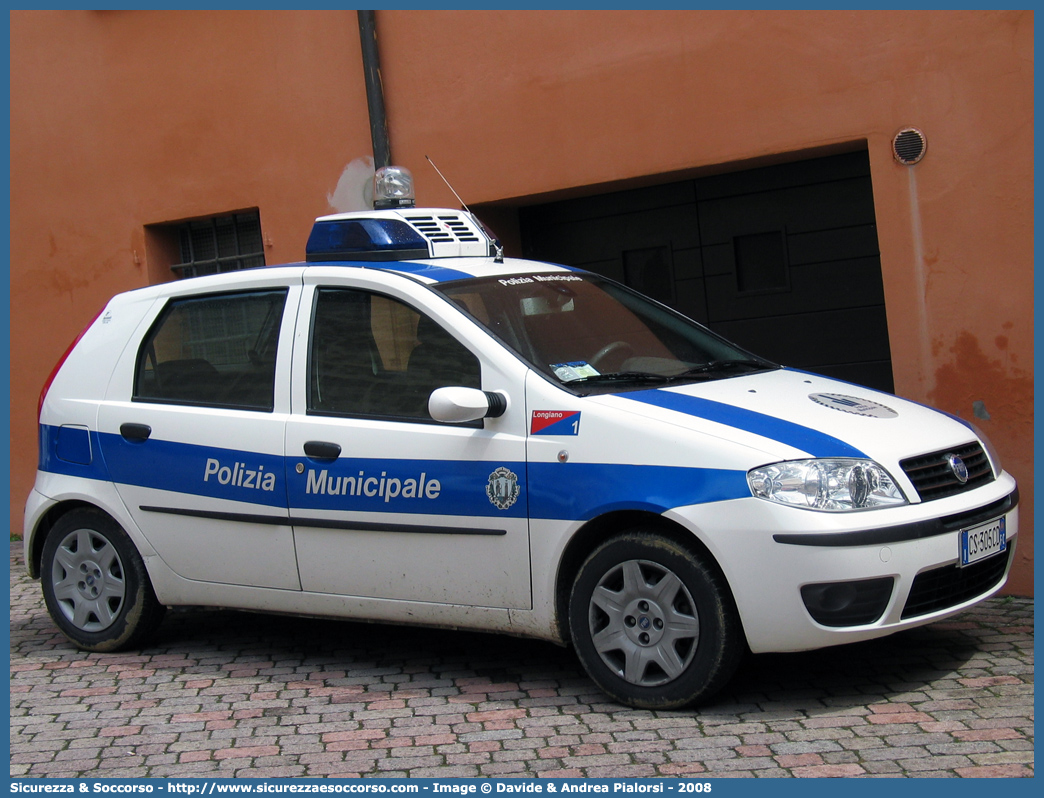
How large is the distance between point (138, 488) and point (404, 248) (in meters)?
1.67

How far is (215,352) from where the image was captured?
18.2ft

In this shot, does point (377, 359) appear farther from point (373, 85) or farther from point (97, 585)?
point (373, 85)

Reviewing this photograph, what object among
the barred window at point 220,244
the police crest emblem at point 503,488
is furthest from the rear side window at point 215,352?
the barred window at point 220,244

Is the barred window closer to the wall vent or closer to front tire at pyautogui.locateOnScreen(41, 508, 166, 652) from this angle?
front tire at pyautogui.locateOnScreen(41, 508, 166, 652)

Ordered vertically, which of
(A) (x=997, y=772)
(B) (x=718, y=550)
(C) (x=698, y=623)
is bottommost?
(A) (x=997, y=772)

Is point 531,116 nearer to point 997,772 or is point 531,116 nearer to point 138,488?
point 138,488

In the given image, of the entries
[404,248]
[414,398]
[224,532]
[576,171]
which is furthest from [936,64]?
[224,532]

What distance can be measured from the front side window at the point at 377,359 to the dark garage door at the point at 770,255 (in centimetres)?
303

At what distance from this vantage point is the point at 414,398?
4887mm

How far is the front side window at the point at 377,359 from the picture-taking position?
15.9 feet

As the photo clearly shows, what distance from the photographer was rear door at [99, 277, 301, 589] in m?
5.18

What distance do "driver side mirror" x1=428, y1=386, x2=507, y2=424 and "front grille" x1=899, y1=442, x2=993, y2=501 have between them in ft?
5.05

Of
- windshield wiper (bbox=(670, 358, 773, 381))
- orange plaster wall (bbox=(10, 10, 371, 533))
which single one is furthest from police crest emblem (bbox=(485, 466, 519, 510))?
orange plaster wall (bbox=(10, 10, 371, 533))

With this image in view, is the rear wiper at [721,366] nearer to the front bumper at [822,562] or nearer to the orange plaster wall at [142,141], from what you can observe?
the front bumper at [822,562]
